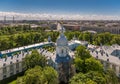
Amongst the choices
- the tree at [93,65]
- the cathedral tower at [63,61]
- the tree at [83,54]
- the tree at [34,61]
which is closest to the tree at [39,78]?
the cathedral tower at [63,61]

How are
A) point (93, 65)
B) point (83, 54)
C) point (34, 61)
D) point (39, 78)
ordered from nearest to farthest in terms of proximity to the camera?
1. point (39, 78)
2. point (93, 65)
3. point (34, 61)
4. point (83, 54)

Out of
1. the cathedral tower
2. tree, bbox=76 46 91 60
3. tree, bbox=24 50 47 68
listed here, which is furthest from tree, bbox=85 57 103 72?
tree, bbox=24 50 47 68

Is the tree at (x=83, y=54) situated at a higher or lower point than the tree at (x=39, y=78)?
higher

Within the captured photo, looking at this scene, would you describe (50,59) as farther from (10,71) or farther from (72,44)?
(72,44)

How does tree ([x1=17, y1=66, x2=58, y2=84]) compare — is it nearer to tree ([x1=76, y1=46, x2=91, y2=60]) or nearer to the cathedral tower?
the cathedral tower

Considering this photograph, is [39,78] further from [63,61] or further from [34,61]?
[34,61]

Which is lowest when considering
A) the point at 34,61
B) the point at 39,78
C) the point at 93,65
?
the point at 39,78

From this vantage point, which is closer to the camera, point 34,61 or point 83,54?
point 34,61

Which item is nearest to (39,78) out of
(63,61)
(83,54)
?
(63,61)

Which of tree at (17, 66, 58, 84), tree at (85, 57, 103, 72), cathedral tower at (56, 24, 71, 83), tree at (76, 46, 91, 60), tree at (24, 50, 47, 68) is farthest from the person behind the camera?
tree at (76, 46, 91, 60)

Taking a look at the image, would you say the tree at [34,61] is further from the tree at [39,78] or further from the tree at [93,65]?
the tree at [93,65]

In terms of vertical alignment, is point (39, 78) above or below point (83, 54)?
below
